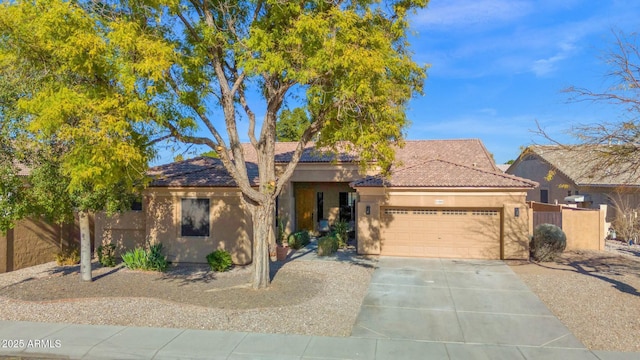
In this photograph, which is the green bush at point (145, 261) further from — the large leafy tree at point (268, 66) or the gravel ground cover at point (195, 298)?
the large leafy tree at point (268, 66)

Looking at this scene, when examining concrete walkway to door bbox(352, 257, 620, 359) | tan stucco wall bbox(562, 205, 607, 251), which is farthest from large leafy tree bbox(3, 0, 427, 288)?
tan stucco wall bbox(562, 205, 607, 251)

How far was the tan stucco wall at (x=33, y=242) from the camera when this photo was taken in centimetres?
1463

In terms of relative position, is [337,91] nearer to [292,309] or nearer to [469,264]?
[292,309]

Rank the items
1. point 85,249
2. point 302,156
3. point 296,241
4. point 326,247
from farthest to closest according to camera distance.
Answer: point 302,156 → point 296,241 → point 326,247 → point 85,249

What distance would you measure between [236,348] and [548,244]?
13.1 m

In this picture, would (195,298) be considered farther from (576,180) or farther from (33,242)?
(576,180)

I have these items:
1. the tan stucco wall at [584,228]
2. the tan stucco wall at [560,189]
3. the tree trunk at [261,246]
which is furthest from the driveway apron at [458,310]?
the tan stucco wall at [560,189]

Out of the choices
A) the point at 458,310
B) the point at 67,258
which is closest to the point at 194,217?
the point at 67,258

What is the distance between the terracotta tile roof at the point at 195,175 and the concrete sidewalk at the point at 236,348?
727 centimetres

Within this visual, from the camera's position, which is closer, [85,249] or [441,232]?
[85,249]

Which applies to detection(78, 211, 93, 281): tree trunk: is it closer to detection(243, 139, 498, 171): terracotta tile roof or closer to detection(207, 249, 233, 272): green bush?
detection(207, 249, 233, 272): green bush

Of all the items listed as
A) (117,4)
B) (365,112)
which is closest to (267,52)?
(365,112)

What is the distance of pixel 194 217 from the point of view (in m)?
15.8

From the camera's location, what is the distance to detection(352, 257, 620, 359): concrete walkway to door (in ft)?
25.1
